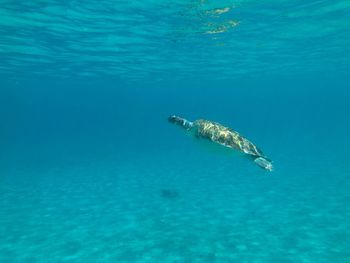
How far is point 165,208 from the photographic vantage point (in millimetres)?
16703

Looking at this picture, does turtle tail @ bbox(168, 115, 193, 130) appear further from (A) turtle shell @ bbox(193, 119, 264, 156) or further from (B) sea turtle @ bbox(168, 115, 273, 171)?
(A) turtle shell @ bbox(193, 119, 264, 156)

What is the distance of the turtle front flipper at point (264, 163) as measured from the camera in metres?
10.7

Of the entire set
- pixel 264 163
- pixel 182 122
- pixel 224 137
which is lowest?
pixel 264 163

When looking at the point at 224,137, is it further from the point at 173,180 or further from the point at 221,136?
the point at 173,180

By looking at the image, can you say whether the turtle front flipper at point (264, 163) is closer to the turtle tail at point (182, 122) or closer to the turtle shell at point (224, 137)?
the turtle shell at point (224, 137)

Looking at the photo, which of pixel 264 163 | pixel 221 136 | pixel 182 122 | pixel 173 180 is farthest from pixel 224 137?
pixel 173 180

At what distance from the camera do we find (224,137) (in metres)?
12.0

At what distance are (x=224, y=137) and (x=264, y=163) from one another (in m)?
1.72

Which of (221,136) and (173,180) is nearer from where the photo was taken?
(221,136)

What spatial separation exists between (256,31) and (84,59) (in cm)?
1735

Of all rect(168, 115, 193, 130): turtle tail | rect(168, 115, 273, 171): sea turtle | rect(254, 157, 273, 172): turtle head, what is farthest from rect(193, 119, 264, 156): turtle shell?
rect(254, 157, 273, 172): turtle head

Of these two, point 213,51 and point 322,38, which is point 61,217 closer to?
point 213,51

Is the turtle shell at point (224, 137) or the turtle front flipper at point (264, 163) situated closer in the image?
the turtle front flipper at point (264, 163)

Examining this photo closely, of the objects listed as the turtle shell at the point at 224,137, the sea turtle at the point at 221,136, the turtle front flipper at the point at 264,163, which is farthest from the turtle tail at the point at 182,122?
the turtle front flipper at the point at 264,163
